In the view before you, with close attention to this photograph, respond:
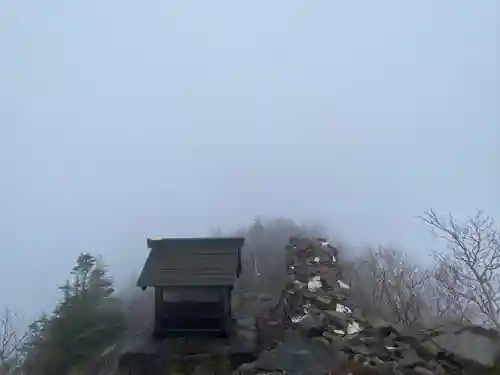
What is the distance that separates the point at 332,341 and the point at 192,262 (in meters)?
3.18

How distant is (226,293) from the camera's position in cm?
896

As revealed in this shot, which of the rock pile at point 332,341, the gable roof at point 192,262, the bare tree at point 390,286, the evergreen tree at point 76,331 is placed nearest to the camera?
the rock pile at point 332,341

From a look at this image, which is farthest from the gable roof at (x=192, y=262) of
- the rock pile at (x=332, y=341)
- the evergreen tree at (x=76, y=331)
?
the evergreen tree at (x=76, y=331)

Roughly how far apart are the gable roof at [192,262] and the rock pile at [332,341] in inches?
43.8

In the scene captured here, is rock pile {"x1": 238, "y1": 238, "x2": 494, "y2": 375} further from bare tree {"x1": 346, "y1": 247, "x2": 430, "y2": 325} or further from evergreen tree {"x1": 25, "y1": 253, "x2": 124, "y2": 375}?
evergreen tree {"x1": 25, "y1": 253, "x2": 124, "y2": 375}

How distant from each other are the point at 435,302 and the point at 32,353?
889 cm

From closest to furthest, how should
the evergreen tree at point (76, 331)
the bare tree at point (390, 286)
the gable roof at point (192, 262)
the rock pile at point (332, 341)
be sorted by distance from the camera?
the rock pile at point (332, 341), the gable roof at point (192, 262), the evergreen tree at point (76, 331), the bare tree at point (390, 286)

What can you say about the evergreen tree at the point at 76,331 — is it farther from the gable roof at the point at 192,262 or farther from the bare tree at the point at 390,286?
the bare tree at the point at 390,286

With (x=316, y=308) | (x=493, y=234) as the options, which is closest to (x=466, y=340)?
(x=316, y=308)

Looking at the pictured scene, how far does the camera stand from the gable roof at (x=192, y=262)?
353 inches

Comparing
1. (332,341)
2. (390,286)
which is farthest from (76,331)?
(390,286)

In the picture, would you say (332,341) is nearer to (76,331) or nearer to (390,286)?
(76,331)

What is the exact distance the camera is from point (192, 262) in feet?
30.4

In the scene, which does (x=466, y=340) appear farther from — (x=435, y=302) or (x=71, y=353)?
(x=71, y=353)
